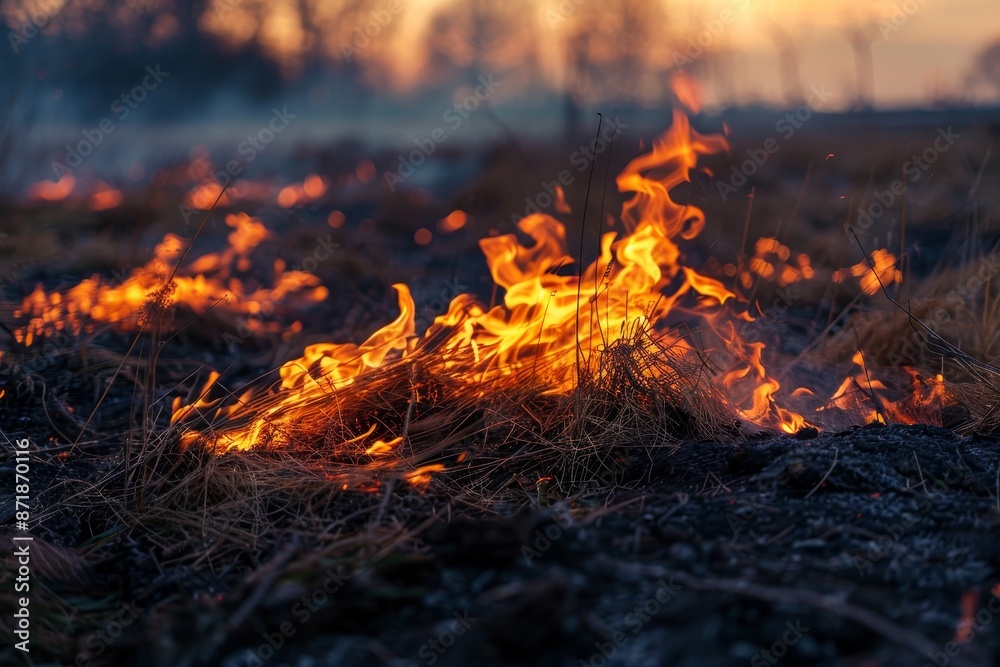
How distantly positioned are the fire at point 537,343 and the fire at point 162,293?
529mm

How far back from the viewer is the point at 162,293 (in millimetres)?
3145

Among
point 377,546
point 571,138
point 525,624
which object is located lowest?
point 571,138

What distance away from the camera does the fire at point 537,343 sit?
3.67m

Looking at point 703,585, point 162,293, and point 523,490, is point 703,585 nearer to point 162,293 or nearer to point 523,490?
point 523,490

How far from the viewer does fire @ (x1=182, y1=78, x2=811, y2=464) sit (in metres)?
3.67

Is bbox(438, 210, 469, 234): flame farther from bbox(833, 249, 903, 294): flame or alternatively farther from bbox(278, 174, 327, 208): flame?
bbox(833, 249, 903, 294): flame

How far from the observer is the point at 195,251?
10.9 metres

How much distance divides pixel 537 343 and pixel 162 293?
155 centimetres

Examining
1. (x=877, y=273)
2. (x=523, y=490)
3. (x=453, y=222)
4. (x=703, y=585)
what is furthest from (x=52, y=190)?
(x=703, y=585)

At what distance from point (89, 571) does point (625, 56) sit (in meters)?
24.3

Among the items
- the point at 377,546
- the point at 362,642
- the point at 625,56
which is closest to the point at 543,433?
the point at 377,546

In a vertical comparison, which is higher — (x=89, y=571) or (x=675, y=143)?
(x=675, y=143)

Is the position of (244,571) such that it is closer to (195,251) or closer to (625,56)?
(195,251)

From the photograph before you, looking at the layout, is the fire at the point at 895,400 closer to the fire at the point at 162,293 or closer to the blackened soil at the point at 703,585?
the blackened soil at the point at 703,585
